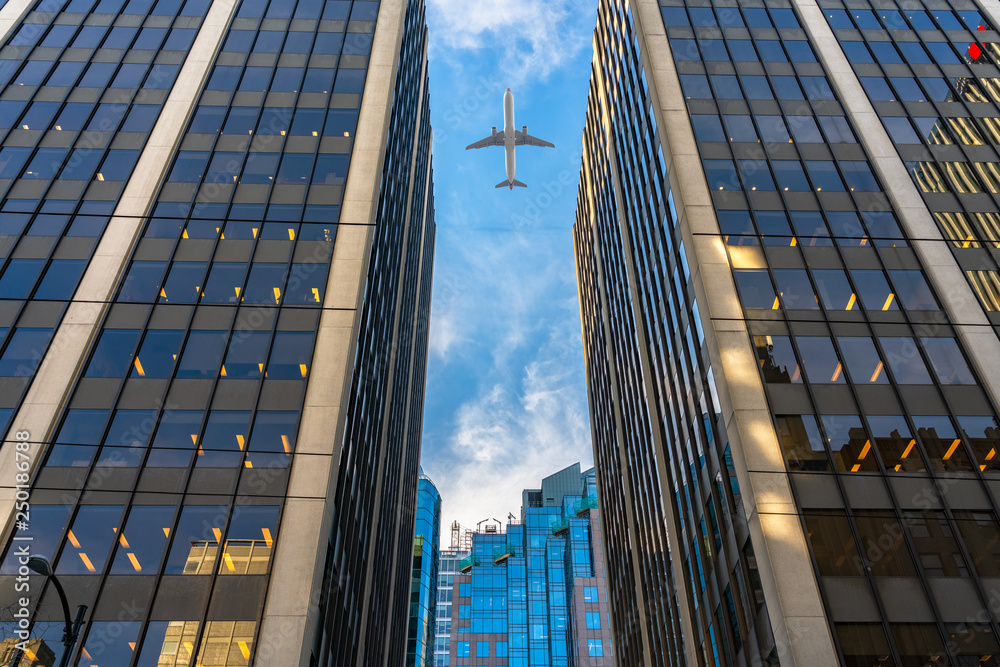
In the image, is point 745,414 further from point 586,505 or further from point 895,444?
point 586,505

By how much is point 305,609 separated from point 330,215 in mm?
18725

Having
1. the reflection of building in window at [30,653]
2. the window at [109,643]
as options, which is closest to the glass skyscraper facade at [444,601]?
the window at [109,643]

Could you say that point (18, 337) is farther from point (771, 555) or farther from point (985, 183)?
point (985, 183)

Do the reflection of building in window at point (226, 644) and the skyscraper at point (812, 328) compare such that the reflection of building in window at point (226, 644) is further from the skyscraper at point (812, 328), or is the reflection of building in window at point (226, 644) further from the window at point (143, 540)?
the skyscraper at point (812, 328)

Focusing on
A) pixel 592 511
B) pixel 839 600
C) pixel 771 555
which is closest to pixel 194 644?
pixel 771 555

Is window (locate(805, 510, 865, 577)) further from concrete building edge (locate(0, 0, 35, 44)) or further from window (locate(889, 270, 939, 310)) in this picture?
concrete building edge (locate(0, 0, 35, 44))

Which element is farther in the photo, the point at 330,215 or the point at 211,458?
the point at 330,215

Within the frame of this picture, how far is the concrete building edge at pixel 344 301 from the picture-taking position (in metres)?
22.8

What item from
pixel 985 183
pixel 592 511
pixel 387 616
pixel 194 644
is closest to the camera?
pixel 194 644

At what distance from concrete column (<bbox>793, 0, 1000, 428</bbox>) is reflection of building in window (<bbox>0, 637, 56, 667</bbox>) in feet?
116

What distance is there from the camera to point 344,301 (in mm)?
30734

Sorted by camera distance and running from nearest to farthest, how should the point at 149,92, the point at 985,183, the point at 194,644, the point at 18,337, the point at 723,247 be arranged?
the point at 194,644 < the point at 18,337 < the point at 723,247 < the point at 985,183 < the point at 149,92

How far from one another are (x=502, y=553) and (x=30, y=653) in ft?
316

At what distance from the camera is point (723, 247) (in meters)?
31.2
